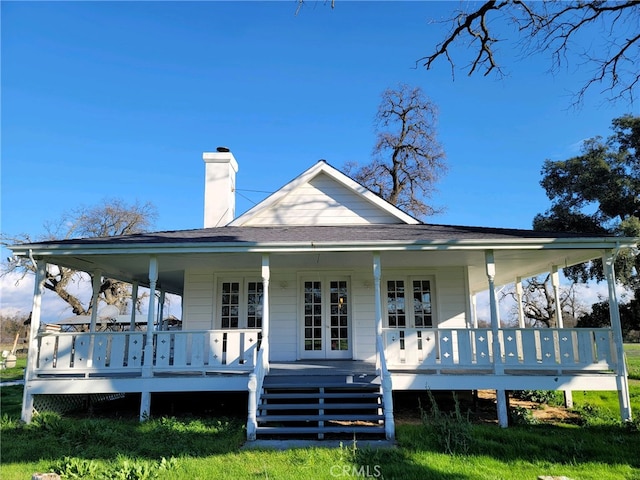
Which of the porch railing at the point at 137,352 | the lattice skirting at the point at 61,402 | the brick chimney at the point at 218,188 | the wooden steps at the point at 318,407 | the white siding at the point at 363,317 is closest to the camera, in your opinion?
the wooden steps at the point at 318,407

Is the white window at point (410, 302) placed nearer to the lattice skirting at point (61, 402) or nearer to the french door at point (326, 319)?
the french door at point (326, 319)

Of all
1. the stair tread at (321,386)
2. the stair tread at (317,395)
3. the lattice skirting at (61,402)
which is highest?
the stair tread at (321,386)

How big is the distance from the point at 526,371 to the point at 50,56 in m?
13.4

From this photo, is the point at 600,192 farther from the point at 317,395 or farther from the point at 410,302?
the point at 317,395

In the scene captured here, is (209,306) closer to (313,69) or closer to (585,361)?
(313,69)

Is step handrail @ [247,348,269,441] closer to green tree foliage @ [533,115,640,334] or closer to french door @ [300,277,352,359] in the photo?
french door @ [300,277,352,359]

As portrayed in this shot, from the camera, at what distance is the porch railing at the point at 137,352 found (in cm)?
872

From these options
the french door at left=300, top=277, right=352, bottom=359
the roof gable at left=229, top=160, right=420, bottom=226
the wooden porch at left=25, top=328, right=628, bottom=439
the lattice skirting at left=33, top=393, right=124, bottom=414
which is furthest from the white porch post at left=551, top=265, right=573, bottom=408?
the lattice skirting at left=33, top=393, right=124, bottom=414

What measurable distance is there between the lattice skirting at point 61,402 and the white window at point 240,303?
11.3 feet

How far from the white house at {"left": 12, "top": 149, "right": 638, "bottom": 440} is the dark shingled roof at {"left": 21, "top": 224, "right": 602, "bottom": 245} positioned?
45mm

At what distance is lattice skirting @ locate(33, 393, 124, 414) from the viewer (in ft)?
29.5

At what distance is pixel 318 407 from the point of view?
24.2 ft

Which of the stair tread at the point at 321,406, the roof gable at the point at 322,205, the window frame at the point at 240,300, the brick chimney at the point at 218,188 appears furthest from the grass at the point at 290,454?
the brick chimney at the point at 218,188

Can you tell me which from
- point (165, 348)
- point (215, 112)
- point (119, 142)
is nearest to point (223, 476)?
point (165, 348)
